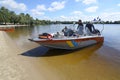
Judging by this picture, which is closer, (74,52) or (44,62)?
(44,62)

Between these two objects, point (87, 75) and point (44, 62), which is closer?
point (87, 75)

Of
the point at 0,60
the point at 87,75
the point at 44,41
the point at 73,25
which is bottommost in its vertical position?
the point at 87,75

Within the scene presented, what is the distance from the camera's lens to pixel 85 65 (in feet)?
27.5

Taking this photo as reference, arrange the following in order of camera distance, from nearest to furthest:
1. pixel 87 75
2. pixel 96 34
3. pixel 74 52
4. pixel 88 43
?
pixel 87 75
pixel 74 52
pixel 88 43
pixel 96 34

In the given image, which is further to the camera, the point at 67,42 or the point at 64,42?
the point at 67,42

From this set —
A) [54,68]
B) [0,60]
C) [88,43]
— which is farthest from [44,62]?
[88,43]

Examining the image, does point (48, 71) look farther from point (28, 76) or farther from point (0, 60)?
point (0, 60)

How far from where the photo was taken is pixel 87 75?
22.3ft

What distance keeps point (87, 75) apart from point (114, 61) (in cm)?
344

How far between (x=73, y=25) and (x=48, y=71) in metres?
6.90

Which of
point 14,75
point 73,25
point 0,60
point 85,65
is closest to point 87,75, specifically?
point 85,65

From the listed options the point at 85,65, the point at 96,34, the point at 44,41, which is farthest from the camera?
the point at 96,34

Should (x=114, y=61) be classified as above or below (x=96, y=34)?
below

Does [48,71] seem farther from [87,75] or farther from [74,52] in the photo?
[74,52]
